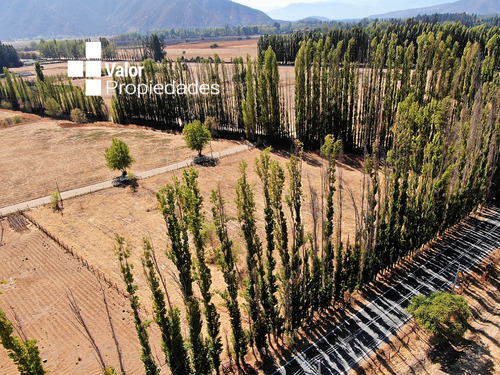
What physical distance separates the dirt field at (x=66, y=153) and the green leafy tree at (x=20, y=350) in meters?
33.4

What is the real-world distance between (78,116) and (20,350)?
7041 cm

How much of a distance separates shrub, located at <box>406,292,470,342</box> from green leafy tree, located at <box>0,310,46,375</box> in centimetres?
1985

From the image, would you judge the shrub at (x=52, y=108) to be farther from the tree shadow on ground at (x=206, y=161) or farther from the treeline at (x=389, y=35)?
the treeline at (x=389, y=35)

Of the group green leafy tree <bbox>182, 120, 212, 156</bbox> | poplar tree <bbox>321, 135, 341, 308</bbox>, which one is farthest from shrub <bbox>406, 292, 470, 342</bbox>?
green leafy tree <bbox>182, 120, 212, 156</bbox>

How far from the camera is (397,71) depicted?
44438 millimetres

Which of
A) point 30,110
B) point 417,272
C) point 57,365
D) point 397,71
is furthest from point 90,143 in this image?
point 417,272

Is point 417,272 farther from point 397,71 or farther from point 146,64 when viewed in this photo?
point 146,64

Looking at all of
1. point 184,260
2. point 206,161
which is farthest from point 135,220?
point 184,260

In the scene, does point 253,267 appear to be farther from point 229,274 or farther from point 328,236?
point 328,236

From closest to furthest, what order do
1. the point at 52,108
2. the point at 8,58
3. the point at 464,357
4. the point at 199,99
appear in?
1. the point at 464,357
2. the point at 199,99
3. the point at 52,108
4. the point at 8,58

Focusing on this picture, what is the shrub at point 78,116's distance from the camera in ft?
238

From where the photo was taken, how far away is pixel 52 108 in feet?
255

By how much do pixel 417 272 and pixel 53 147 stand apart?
195 ft

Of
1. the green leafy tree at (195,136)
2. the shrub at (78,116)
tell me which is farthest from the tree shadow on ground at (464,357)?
the shrub at (78,116)
